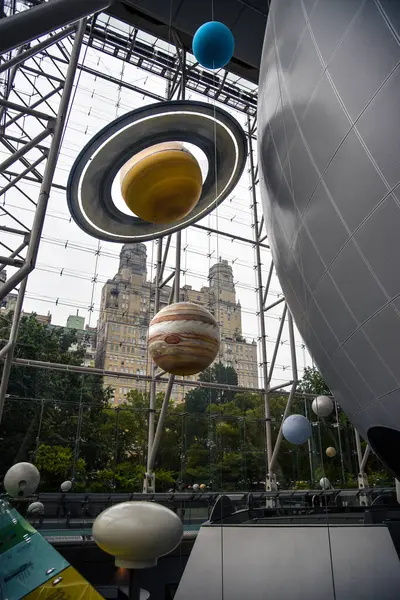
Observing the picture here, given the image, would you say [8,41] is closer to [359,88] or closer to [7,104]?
[359,88]

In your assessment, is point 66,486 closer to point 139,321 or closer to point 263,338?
point 139,321

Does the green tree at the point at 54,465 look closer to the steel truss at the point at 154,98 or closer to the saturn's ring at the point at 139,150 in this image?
the steel truss at the point at 154,98

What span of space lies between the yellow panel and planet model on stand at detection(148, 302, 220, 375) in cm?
275

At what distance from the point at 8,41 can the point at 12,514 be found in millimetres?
6213

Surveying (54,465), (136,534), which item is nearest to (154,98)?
(54,465)

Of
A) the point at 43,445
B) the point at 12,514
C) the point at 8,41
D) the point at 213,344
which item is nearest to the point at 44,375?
the point at 43,445

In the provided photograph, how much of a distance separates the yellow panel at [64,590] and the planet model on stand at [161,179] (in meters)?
4.95

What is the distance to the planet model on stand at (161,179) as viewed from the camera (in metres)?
6.74

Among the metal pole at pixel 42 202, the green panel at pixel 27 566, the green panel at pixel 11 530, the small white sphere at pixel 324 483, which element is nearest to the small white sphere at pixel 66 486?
the small white sphere at pixel 324 483

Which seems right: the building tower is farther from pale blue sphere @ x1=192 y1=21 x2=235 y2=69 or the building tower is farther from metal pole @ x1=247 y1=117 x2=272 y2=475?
pale blue sphere @ x1=192 y1=21 x2=235 y2=69

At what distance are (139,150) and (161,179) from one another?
49.4 inches

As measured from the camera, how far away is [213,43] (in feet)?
25.3

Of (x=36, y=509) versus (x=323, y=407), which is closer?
(x=36, y=509)

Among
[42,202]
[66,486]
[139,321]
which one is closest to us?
[42,202]
